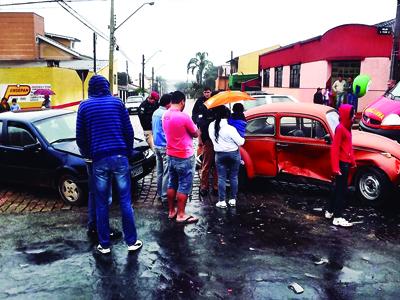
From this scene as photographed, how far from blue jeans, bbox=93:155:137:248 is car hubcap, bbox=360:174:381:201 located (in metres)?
3.85

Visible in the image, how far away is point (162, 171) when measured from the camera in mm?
7055

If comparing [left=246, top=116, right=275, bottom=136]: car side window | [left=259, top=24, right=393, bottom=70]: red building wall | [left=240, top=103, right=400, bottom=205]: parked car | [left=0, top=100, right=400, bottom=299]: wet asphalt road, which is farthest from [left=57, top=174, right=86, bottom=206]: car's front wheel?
[left=259, top=24, right=393, bottom=70]: red building wall

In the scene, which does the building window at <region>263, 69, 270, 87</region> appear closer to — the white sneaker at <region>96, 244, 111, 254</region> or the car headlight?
the car headlight

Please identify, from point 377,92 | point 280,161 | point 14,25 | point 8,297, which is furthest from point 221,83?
point 8,297

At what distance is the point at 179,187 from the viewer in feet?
19.1

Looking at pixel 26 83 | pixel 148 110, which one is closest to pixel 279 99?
pixel 148 110

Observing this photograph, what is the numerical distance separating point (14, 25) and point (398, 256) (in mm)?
30949

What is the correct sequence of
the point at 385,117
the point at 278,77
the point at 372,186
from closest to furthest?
the point at 372,186
the point at 385,117
the point at 278,77

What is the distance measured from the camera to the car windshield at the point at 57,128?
7227mm

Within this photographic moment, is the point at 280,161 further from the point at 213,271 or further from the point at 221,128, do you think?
the point at 213,271

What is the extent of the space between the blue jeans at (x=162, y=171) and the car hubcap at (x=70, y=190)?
139 centimetres

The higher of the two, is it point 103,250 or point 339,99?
point 339,99

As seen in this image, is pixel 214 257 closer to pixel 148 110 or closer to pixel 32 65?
pixel 148 110

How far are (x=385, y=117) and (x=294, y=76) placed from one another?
18795mm
